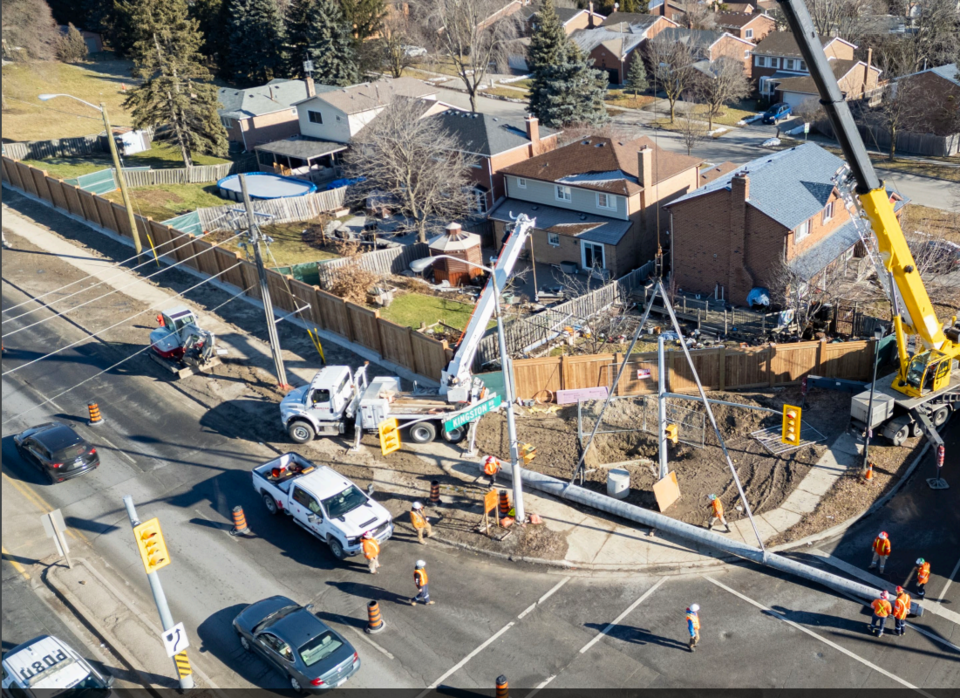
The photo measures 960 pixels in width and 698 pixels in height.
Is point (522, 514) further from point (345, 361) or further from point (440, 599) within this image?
point (345, 361)

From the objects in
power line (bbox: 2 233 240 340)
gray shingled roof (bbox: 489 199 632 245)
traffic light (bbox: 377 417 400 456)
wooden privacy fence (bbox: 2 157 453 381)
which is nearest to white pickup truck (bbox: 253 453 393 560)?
traffic light (bbox: 377 417 400 456)

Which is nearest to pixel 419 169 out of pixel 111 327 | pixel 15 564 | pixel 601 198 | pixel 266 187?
pixel 601 198

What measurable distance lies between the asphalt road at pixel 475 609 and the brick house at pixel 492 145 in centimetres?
2736

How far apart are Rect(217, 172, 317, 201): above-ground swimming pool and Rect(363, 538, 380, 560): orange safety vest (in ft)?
122

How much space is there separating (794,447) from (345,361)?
17.8 metres

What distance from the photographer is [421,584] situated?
21875mm

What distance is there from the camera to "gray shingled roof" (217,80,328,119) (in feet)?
224

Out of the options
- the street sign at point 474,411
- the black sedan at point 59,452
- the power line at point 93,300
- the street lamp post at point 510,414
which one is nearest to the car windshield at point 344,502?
the street sign at point 474,411

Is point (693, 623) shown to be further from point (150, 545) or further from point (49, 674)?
point (49, 674)

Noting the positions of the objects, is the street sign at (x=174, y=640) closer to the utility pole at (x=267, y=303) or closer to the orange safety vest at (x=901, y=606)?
the utility pole at (x=267, y=303)

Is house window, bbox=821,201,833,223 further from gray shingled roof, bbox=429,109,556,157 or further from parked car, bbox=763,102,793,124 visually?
parked car, bbox=763,102,793,124

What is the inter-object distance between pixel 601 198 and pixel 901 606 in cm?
2897

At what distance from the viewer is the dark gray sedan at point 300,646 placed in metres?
19.1

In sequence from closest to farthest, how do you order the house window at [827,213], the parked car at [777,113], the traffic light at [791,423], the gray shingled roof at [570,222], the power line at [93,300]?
the traffic light at [791,423]
the power line at [93,300]
the house window at [827,213]
the gray shingled roof at [570,222]
the parked car at [777,113]
